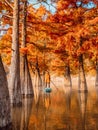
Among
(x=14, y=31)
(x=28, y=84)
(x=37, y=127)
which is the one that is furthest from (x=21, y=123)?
(x=28, y=84)

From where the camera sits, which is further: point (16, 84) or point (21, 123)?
point (16, 84)

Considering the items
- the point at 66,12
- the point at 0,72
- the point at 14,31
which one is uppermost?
the point at 66,12

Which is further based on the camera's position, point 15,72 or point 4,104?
point 15,72

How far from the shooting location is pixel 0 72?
12.7m

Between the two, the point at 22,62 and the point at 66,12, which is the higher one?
the point at 66,12

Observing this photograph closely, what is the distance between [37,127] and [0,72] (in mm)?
2591

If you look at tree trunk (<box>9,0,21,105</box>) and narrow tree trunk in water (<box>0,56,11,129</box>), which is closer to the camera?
narrow tree trunk in water (<box>0,56,11,129</box>)

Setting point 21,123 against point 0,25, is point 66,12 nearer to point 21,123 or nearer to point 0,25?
point 0,25

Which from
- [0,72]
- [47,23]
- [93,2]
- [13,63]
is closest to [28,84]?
[47,23]

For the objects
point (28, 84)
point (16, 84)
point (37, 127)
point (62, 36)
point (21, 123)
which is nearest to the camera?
point (37, 127)

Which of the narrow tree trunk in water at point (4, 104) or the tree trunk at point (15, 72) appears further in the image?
the tree trunk at point (15, 72)

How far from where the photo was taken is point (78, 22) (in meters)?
29.3

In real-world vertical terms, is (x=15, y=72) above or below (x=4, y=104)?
above

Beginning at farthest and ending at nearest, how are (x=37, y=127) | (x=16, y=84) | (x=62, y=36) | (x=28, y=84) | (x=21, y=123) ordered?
(x=62, y=36), (x=28, y=84), (x=16, y=84), (x=21, y=123), (x=37, y=127)
